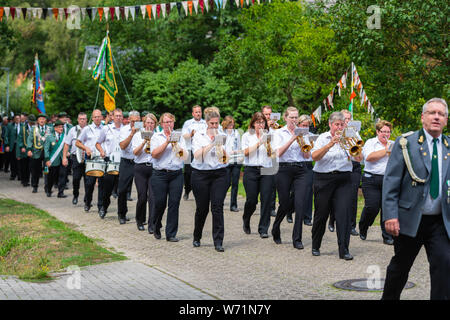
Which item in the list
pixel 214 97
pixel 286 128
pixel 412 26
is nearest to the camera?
pixel 286 128

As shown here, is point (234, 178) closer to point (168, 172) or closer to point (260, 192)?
point (260, 192)

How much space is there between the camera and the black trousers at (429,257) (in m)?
6.36

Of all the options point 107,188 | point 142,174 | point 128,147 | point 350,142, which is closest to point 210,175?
point 350,142

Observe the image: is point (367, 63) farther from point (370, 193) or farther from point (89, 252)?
point (89, 252)

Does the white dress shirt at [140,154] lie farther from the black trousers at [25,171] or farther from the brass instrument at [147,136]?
the black trousers at [25,171]

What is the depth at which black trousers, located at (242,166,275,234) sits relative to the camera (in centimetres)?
1231

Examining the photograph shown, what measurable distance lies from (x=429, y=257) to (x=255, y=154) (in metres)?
6.16

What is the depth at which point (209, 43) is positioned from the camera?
34.7 metres

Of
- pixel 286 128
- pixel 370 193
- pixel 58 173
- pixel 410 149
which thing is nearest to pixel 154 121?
pixel 286 128

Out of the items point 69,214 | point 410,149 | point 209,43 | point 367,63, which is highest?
point 209,43

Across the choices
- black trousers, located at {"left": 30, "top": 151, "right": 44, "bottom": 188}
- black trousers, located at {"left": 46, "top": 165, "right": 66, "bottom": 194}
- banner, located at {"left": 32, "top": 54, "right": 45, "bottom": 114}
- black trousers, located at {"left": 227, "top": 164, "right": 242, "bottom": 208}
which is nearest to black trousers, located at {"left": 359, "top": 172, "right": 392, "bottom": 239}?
black trousers, located at {"left": 227, "top": 164, "right": 242, "bottom": 208}

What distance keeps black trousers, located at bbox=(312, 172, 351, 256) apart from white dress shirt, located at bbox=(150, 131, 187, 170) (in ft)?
8.12

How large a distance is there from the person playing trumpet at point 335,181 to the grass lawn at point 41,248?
2876 mm
